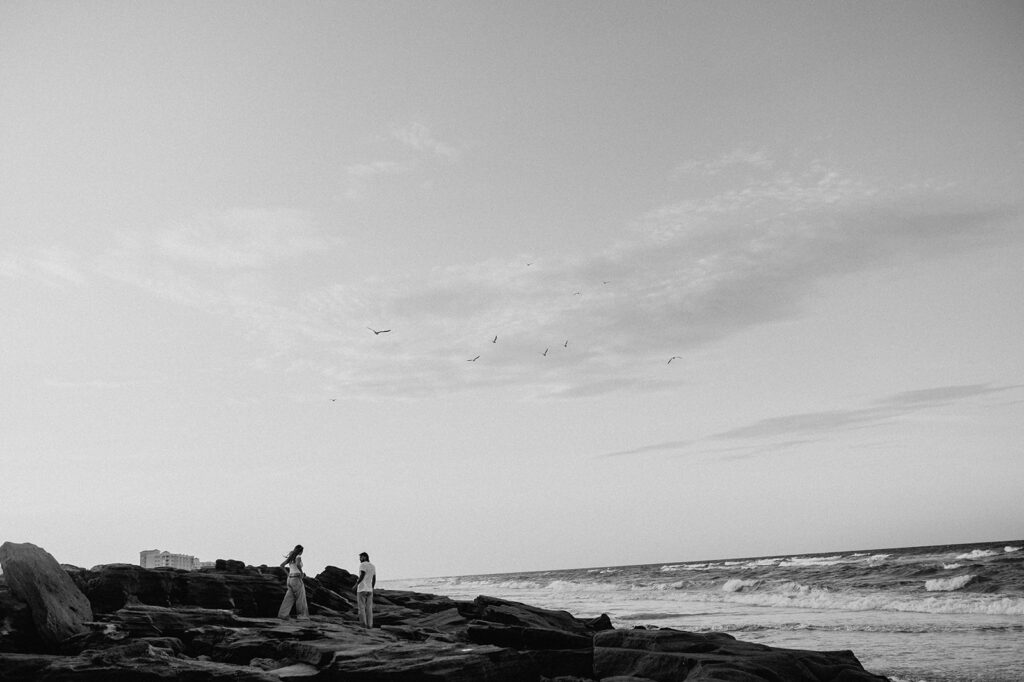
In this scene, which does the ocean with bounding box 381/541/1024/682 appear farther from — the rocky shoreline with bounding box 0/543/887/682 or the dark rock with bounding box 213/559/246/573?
the dark rock with bounding box 213/559/246/573

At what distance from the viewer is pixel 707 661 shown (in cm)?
1159

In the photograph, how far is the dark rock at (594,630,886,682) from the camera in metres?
11.0

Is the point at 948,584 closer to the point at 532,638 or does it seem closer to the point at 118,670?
the point at 532,638

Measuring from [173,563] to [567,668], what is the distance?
100 ft

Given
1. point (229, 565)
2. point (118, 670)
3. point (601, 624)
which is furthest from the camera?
point (229, 565)

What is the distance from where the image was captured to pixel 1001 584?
37.0 meters

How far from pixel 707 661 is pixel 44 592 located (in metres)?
13.2

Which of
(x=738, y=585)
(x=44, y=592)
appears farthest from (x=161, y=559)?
(x=738, y=585)

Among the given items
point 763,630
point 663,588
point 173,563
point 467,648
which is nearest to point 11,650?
point 467,648

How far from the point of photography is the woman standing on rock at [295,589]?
61.6 feet

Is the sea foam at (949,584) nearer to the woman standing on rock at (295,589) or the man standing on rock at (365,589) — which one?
the man standing on rock at (365,589)

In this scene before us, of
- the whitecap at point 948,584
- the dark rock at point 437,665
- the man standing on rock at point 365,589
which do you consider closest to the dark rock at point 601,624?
the man standing on rock at point 365,589

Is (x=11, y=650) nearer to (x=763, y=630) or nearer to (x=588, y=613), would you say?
(x=763, y=630)

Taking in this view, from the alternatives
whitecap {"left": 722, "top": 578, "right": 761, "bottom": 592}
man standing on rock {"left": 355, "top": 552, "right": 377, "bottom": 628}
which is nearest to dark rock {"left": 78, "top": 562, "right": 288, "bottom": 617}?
man standing on rock {"left": 355, "top": 552, "right": 377, "bottom": 628}
